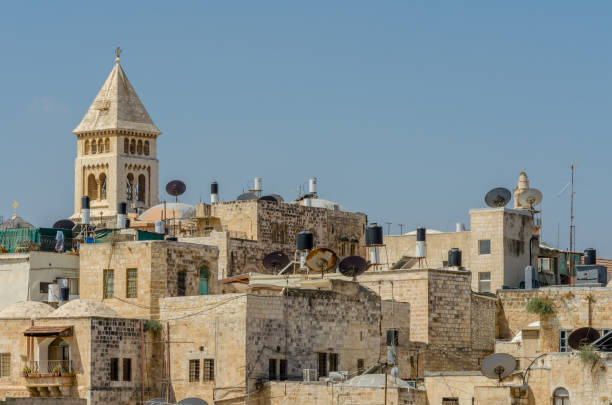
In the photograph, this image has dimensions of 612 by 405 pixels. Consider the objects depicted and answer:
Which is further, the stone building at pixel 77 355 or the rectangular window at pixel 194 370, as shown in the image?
the rectangular window at pixel 194 370

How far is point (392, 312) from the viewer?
54.9m

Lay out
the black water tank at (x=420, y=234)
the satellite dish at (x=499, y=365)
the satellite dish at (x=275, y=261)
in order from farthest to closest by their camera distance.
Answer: the black water tank at (x=420, y=234)
the satellite dish at (x=275, y=261)
the satellite dish at (x=499, y=365)

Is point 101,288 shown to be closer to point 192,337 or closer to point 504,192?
point 192,337

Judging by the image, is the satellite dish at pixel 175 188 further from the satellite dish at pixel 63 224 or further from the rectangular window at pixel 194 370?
the rectangular window at pixel 194 370

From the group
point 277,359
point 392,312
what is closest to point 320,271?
point 392,312

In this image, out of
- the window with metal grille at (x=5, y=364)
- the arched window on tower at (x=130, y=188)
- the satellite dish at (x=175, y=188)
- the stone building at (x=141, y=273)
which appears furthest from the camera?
the arched window on tower at (x=130, y=188)

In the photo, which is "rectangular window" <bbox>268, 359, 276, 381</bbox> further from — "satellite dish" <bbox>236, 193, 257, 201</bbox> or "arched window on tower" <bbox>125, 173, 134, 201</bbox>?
"arched window on tower" <bbox>125, 173, 134, 201</bbox>

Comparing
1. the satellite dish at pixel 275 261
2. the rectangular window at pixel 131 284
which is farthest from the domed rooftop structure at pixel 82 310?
the satellite dish at pixel 275 261

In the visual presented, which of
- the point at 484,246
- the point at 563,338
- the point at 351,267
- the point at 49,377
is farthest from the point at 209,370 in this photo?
the point at 484,246

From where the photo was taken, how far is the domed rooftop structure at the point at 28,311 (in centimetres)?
5106

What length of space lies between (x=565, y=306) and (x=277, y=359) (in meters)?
9.64

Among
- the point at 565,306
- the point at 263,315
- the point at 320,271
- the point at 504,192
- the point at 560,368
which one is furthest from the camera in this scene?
the point at 504,192

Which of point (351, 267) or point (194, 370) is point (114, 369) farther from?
point (351, 267)

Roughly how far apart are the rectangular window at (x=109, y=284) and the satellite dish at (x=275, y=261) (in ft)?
33.1
